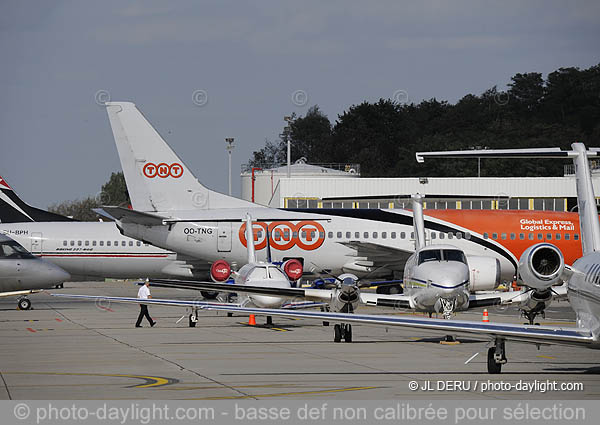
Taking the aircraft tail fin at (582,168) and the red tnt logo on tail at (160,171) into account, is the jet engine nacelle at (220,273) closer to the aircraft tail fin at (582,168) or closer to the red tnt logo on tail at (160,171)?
the red tnt logo on tail at (160,171)

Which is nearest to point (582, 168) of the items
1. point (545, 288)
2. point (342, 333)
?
point (545, 288)

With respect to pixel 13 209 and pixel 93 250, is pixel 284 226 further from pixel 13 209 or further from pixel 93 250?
pixel 13 209

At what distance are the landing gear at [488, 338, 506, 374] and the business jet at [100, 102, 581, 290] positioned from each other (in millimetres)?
28427

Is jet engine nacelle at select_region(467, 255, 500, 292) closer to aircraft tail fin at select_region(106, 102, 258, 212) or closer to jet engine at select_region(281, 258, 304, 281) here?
jet engine at select_region(281, 258, 304, 281)

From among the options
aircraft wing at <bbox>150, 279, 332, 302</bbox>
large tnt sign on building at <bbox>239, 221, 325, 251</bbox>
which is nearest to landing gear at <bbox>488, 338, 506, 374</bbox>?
aircraft wing at <bbox>150, 279, 332, 302</bbox>

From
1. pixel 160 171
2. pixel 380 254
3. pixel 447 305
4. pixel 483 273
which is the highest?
pixel 160 171

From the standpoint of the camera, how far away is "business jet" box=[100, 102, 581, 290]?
46.4 m

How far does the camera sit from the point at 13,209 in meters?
54.9

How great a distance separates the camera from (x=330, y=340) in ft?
85.9

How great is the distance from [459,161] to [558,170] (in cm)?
1073

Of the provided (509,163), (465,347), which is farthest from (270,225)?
(509,163)

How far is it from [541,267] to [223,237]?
3110 centimetres

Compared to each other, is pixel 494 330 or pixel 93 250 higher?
pixel 93 250

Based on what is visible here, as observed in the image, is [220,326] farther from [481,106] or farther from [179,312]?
[481,106]
